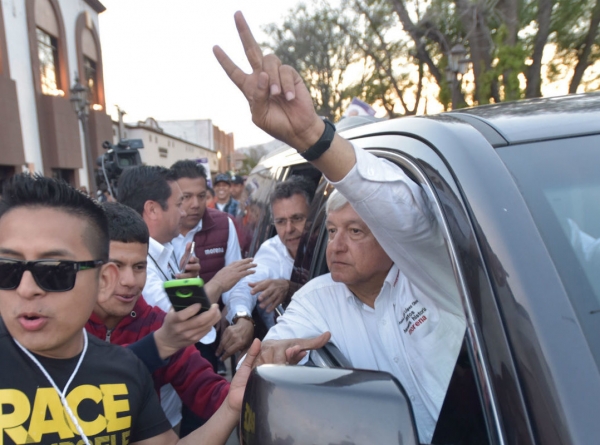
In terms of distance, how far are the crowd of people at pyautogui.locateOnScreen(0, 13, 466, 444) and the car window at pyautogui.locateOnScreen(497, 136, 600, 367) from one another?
0.38 m

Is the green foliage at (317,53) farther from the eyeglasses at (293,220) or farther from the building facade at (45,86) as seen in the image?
the eyeglasses at (293,220)

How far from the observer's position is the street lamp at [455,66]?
10.6 m

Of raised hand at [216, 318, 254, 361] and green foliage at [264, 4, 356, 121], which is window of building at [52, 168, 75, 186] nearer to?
green foliage at [264, 4, 356, 121]

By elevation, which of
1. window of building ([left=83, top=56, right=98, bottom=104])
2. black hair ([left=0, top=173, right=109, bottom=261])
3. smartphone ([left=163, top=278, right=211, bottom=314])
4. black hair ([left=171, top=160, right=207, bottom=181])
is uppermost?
window of building ([left=83, top=56, right=98, bottom=104])

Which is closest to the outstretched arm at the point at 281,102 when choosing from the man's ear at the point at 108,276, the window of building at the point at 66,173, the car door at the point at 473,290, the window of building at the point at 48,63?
the car door at the point at 473,290

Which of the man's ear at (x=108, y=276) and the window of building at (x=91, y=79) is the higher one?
the window of building at (x=91, y=79)

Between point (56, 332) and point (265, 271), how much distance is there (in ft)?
6.36

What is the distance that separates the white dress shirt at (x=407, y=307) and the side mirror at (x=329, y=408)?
0.51 meters

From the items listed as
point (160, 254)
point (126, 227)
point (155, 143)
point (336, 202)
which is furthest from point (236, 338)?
point (155, 143)

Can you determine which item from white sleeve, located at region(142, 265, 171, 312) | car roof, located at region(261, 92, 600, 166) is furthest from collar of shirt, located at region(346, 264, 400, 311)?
white sleeve, located at region(142, 265, 171, 312)

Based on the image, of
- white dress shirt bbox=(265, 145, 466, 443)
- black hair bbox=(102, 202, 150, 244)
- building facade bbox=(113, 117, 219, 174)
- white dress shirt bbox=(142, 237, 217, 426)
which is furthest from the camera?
building facade bbox=(113, 117, 219, 174)

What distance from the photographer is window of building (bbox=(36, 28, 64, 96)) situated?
1752 cm

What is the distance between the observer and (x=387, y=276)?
1.77 m

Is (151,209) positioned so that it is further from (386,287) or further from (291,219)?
(386,287)
